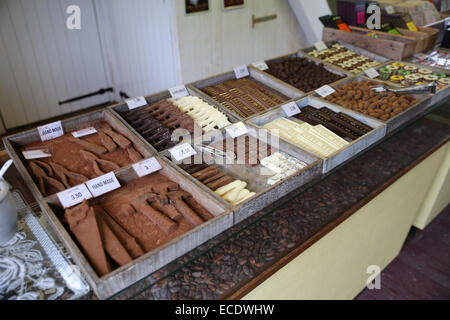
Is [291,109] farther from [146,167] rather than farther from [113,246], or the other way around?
[113,246]

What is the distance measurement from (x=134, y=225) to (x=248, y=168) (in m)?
0.66

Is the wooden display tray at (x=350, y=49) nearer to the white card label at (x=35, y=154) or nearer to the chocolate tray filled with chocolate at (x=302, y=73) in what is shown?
the chocolate tray filled with chocolate at (x=302, y=73)

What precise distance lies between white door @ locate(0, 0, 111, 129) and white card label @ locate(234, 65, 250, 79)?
293 centimetres

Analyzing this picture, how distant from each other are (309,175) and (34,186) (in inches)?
48.2

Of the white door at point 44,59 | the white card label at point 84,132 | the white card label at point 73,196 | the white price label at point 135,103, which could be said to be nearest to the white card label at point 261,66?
the white price label at point 135,103

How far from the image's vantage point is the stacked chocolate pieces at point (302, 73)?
8.75ft

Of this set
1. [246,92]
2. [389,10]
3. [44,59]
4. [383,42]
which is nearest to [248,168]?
→ [246,92]

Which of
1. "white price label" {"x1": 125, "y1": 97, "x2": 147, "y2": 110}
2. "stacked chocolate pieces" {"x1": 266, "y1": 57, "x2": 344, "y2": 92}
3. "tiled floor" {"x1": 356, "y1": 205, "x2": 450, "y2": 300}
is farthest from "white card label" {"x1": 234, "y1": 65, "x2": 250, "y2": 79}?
"tiled floor" {"x1": 356, "y1": 205, "x2": 450, "y2": 300}

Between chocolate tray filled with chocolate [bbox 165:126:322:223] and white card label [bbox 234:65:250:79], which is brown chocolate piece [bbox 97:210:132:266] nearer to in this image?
chocolate tray filled with chocolate [bbox 165:126:322:223]

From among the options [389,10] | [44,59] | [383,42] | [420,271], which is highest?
[389,10]

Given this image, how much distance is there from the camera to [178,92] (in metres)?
2.51

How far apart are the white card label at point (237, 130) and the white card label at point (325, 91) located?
74 centimetres

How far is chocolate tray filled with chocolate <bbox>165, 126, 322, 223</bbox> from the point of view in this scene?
1536 mm

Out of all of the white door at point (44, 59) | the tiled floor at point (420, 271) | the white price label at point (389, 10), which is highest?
the white price label at point (389, 10)
